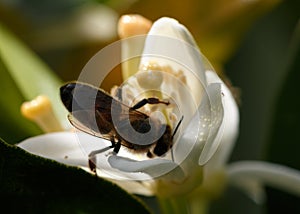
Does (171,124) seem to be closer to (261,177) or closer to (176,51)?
(176,51)

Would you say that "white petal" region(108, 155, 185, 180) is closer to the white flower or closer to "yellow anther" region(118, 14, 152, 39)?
the white flower

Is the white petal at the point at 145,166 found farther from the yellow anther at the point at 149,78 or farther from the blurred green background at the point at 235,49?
the blurred green background at the point at 235,49

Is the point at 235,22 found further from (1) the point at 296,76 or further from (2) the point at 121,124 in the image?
(2) the point at 121,124

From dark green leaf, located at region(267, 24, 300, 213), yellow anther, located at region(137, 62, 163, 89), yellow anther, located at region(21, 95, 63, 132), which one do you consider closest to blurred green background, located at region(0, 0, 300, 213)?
dark green leaf, located at region(267, 24, 300, 213)

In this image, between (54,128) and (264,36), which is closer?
(54,128)

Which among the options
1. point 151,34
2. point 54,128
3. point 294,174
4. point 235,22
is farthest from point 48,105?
point 235,22

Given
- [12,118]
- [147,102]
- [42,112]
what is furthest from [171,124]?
[12,118]

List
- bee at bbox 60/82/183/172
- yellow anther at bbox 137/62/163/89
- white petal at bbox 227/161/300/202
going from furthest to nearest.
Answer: white petal at bbox 227/161/300/202 → yellow anther at bbox 137/62/163/89 → bee at bbox 60/82/183/172
